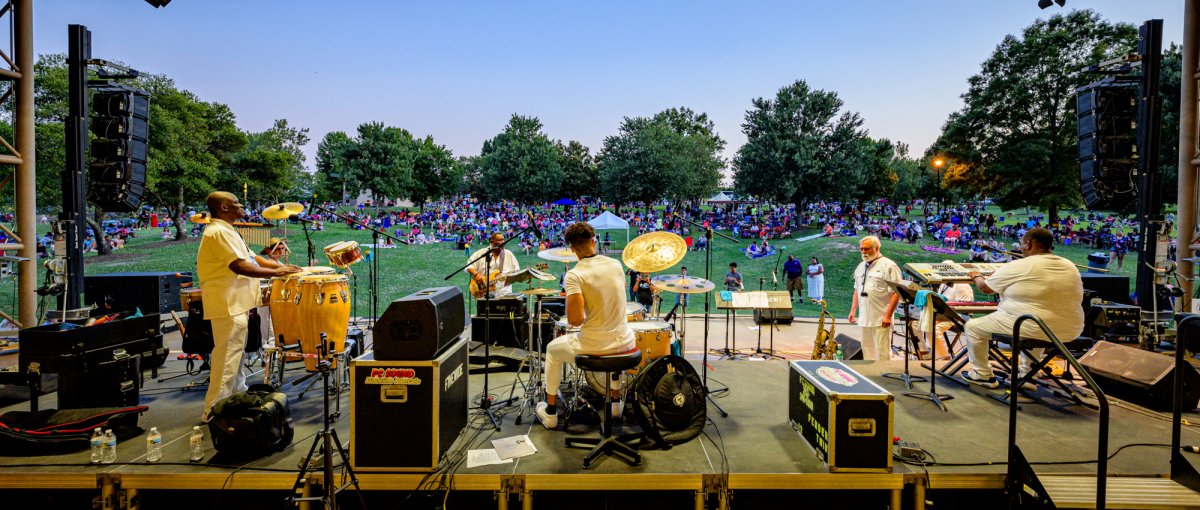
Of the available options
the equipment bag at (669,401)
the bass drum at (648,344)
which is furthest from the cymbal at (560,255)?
the equipment bag at (669,401)

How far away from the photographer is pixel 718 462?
402 cm

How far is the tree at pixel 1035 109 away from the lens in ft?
73.7

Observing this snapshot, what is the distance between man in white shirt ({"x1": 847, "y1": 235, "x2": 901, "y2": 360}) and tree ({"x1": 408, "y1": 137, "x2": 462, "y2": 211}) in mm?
39750

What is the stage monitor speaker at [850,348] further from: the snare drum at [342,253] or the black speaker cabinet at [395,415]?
the snare drum at [342,253]

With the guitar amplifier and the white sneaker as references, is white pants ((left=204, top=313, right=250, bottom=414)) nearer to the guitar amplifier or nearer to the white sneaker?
the white sneaker

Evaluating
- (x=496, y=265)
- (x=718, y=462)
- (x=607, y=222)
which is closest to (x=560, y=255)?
(x=496, y=265)

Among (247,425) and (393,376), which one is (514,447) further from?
(247,425)

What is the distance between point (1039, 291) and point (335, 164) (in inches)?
1383

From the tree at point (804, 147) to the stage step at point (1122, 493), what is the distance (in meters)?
26.7

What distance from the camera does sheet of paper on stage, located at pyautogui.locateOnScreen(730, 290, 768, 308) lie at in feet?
24.3

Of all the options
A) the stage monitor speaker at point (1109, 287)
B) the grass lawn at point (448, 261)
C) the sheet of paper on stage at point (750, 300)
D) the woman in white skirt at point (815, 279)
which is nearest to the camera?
the sheet of paper on stage at point (750, 300)

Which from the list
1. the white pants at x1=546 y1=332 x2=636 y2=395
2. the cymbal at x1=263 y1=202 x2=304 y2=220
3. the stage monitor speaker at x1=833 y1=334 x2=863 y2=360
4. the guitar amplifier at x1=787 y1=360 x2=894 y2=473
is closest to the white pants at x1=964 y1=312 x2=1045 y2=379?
the stage monitor speaker at x1=833 y1=334 x2=863 y2=360

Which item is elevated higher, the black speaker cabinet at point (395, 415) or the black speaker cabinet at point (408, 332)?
the black speaker cabinet at point (408, 332)

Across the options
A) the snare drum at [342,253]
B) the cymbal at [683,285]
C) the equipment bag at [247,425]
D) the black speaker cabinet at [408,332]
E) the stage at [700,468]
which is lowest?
the stage at [700,468]
